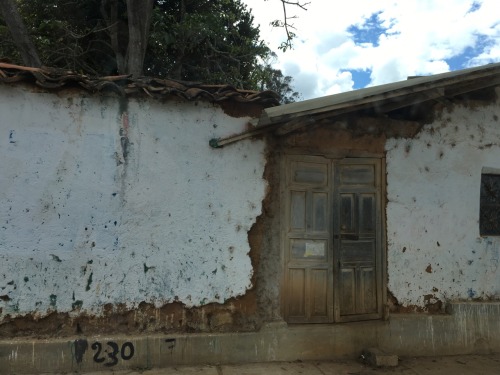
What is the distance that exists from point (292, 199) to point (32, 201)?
280 centimetres

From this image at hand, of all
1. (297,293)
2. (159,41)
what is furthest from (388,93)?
(159,41)

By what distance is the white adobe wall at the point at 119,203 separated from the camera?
4.35 m

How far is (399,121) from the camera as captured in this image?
550cm

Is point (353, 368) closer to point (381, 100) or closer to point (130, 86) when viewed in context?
point (381, 100)

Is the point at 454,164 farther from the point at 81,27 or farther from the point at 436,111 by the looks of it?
the point at 81,27

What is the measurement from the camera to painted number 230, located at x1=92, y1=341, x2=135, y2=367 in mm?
4406

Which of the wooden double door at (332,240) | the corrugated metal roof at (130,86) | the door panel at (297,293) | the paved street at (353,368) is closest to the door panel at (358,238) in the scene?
the wooden double door at (332,240)

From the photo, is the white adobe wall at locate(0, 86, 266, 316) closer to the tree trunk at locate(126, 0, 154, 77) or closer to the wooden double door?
the wooden double door

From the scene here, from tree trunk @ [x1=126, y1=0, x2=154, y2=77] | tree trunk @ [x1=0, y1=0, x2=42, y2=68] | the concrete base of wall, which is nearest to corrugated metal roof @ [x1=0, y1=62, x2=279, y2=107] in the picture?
the concrete base of wall

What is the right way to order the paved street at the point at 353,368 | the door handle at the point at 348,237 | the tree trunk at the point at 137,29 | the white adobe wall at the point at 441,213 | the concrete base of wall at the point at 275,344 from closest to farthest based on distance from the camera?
Answer: the concrete base of wall at the point at 275,344
the paved street at the point at 353,368
the door handle at the point at 348,237
the white adobe wall at the point at 441,213
the tree trunk at the point at 137,29

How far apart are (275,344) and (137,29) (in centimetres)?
743

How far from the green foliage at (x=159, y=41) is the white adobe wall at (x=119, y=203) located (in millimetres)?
7522

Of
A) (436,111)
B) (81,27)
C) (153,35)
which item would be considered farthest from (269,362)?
(81,27)

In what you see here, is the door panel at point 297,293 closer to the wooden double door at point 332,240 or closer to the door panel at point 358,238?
the wooden double door at point 332,240
